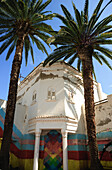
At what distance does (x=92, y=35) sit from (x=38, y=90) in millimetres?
7089

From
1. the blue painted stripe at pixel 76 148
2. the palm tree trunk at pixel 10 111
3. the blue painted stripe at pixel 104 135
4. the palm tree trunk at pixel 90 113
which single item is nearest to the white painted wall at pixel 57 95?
the blue painted stripe at pixel 76 148

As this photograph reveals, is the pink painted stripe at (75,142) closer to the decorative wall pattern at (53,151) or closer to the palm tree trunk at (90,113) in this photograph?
the decorative wall pattern at (53,151)

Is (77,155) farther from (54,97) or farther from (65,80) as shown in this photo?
(65,80)

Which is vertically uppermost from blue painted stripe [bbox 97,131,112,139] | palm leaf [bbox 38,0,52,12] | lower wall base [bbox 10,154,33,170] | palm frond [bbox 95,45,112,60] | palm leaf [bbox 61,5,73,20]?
palm leaf [bbox 38,0,52,12]

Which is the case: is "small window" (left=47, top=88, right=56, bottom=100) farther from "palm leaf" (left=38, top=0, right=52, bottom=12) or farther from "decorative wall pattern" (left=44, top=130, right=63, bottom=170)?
"palm leaf" (left=38, top=0, right=52, bottom=12)

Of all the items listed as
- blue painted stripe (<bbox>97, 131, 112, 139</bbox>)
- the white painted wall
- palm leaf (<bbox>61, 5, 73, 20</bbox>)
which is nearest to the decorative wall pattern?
the white painted wall

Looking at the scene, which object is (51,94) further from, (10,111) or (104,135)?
(104,135)

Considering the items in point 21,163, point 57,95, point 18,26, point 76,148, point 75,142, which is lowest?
point 21,163

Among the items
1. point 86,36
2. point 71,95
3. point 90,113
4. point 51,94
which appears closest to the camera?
point 90,113

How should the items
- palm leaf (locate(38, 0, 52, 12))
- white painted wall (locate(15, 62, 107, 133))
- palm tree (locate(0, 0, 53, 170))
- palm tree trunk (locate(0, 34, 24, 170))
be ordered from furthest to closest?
white painted wall (locate(15, 62, 107, 133)), palm leaf (locate(38, 0, 52, 12)), palm tree (locate(0, 0, 53, 170)), palm tree trunk (locate(0, 34, 24, 170))

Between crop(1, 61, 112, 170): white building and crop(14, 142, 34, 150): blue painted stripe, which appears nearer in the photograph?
crop(1, 61, 112, 170): white building

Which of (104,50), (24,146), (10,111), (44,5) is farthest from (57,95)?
(44,5)

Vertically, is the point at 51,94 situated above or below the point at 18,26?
below

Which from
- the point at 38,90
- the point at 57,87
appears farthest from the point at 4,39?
the point at 57,87
